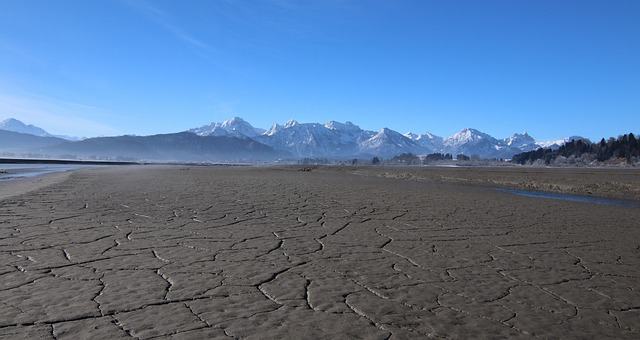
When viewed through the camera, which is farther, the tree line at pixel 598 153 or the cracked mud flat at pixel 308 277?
the tree line at pixel 598 153

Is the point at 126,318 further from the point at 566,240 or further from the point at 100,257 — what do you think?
the point at 566,240

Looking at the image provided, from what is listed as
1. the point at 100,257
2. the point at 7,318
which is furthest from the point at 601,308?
the point at 100,257

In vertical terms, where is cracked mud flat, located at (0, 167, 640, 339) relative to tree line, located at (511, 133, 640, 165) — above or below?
below

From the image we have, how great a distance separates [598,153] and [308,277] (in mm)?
107383

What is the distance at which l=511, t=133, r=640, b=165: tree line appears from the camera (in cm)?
8388

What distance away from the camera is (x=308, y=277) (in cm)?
518

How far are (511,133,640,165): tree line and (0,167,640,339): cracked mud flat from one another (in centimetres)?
9101

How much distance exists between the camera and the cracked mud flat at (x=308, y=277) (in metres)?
3.70

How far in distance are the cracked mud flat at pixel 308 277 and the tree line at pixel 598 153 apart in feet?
299

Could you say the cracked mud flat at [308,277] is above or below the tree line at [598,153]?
below

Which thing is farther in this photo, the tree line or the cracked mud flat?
the tree line

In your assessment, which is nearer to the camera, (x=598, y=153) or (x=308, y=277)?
(x=308, y=277)

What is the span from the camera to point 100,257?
19.2 ft

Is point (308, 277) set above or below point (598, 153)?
below
